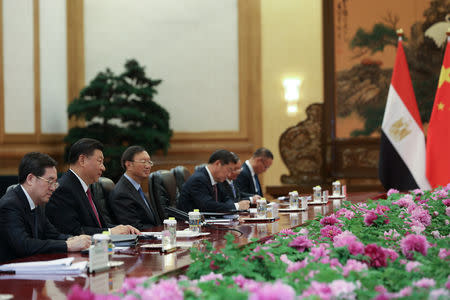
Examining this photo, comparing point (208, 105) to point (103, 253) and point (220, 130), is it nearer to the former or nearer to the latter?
point (220, 130)

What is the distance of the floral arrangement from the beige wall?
19.9 ft

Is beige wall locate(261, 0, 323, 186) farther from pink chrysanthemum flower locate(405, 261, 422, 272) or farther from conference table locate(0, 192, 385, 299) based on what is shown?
pink chrysanthemum flower locate(405, 261, 422, 272)

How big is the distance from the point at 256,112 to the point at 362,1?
2.10m

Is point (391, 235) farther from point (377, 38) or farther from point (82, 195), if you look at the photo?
point (377, 38)

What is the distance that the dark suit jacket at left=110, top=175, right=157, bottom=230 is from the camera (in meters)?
4.31

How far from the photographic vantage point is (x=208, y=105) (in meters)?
9.00

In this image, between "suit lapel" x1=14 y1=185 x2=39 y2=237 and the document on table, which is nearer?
the document on table

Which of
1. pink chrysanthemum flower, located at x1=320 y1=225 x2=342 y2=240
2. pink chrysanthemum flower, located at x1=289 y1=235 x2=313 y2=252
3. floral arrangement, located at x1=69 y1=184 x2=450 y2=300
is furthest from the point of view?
pink chrysanthemum flower, located at x1=320 y1=225 x2=342 y2=240

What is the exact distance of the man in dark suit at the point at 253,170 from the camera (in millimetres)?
6816

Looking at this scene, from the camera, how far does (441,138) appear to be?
6809mm

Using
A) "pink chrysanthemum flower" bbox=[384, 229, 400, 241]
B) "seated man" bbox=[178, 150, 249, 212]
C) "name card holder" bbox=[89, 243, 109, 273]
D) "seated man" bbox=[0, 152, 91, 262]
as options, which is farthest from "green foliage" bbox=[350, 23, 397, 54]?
"name card holder" bbox=[89, 243, 109, 273]

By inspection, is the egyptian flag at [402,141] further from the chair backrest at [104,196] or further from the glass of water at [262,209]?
the chair backrest at [104,196]

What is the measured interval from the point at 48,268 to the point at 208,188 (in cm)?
291

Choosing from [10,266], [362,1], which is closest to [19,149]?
[362,1]
